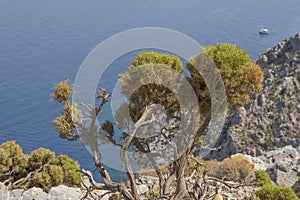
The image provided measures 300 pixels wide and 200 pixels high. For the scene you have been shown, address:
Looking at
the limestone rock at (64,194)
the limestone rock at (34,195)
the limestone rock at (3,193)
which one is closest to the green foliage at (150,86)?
the limestone rock at (64,194)

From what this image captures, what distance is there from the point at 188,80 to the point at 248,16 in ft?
362

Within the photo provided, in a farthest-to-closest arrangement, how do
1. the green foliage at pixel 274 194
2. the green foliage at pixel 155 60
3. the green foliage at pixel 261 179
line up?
the green foliage at pixel 261 179 < the green foliage at pixel 274 194 < the green foliage at pixel 155 60

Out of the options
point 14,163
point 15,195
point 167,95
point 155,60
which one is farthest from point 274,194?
point 14,163

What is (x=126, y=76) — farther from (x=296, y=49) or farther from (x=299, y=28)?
(x=299, y=28)

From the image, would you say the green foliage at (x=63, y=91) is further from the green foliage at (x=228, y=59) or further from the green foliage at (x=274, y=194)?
the green foliage at (x=274, y=194)

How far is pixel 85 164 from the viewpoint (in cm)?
5791

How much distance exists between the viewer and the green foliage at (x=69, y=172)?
2564 centimetres

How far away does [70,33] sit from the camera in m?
96.2

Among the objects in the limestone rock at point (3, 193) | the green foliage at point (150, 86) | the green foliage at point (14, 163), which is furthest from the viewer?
the green foliage at point (14, 163)

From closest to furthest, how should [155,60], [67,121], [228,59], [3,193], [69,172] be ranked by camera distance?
[228,59] → [67,121] → [155,60] → [3,193] → [69,172]

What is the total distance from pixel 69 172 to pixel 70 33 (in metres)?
73.8

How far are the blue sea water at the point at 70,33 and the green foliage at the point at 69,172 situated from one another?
96.6 feet

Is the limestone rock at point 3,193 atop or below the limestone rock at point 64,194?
atop

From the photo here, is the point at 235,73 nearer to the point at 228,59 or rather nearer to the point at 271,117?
the point at 228,59
